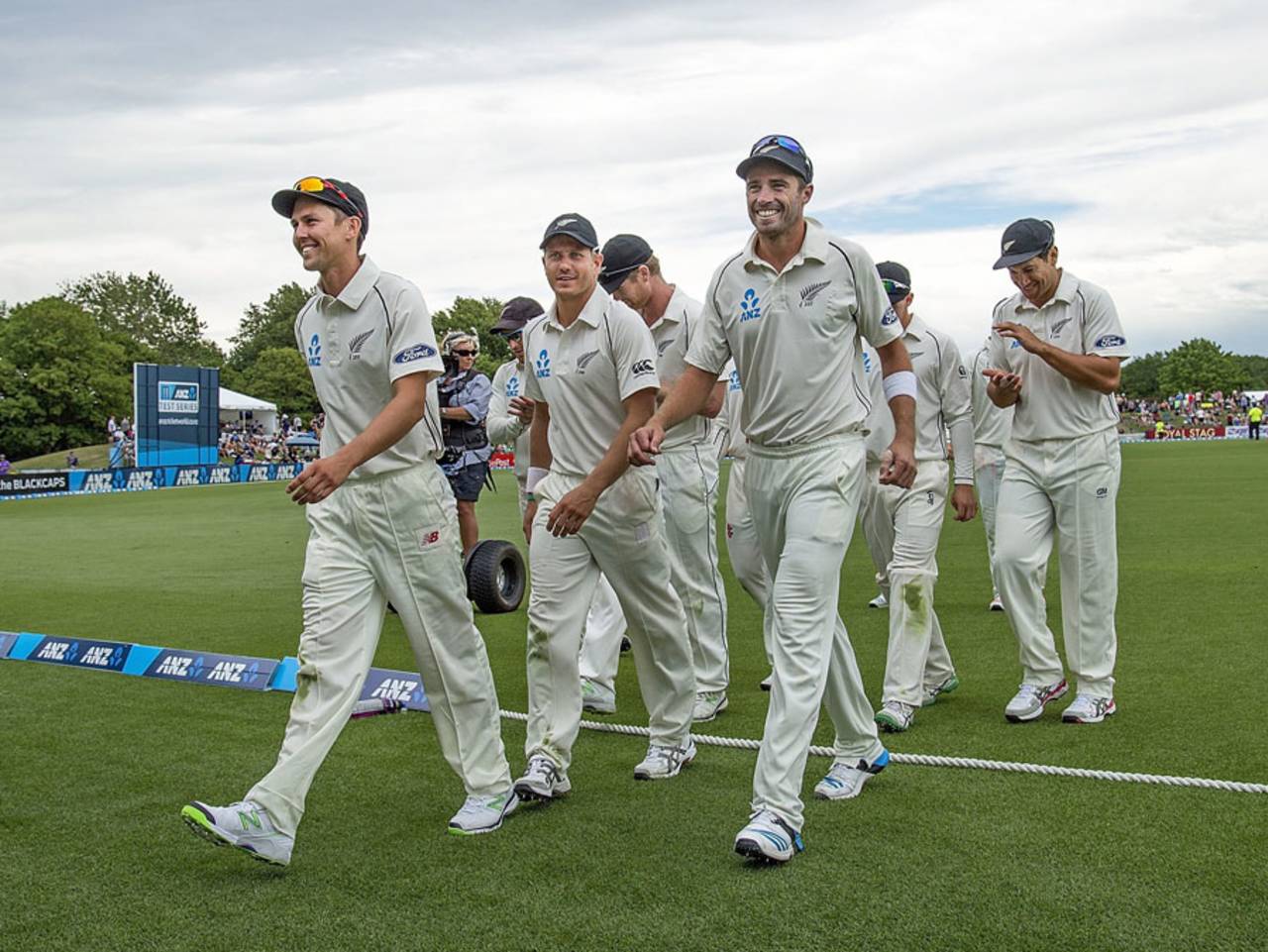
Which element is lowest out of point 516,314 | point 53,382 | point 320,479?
point 53,382

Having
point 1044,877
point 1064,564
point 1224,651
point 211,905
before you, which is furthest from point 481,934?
point 1224,651

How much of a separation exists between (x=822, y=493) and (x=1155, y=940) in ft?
6.35

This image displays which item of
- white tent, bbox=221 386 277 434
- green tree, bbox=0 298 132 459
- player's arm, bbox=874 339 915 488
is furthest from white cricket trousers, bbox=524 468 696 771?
green tree, bbox=0 298 132 459

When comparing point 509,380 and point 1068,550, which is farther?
point 509,380

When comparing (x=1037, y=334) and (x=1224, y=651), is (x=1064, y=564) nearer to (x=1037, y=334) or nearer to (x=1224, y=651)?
(x=1037, y=334)

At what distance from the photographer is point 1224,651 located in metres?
8.17

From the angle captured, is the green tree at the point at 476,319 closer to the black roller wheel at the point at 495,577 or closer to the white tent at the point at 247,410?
the white tent at the point at 247,410

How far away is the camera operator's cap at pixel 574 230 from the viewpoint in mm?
5617

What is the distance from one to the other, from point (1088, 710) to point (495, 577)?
5.71m

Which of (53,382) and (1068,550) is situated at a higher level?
(1068,550)

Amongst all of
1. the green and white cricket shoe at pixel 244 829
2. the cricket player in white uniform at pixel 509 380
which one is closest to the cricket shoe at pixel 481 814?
the green and white cricket shoe at pixel 244 829

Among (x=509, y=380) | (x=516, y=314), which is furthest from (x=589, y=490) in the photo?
(x=509, y=380)

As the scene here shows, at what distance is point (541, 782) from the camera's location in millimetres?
5395

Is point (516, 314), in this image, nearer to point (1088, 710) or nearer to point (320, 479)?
point (1088, 710)
